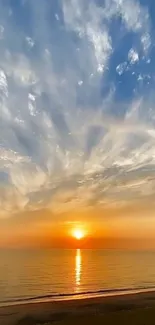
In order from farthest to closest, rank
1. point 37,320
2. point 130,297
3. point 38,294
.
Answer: point 38,294 → point 130,297 → point 37,320

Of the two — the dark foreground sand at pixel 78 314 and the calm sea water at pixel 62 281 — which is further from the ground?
the calm sea water at pixel 62 281

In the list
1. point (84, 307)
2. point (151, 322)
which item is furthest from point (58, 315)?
point (151, 322)

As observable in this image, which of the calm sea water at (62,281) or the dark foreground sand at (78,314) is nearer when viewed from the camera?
the dark foreground sand at (78,314)

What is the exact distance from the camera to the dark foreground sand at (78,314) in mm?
23953

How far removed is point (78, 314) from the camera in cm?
2683

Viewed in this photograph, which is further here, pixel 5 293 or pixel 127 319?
pixel 5 293

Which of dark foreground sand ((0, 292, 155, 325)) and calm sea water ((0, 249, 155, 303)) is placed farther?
calm sea water ((0, 249, 155, 303))

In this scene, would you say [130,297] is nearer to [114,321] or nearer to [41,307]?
[41,307]

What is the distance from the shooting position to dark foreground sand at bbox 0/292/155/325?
78.6 ft

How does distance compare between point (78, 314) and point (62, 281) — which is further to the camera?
point (62, 281)

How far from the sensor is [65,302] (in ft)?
111

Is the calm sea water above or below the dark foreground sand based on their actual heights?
above

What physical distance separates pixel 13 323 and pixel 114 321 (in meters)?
8.09

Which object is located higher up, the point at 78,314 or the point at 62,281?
the point at 62,281
